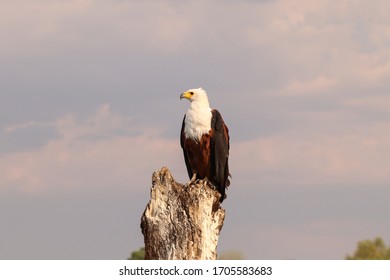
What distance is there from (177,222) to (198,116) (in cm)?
324

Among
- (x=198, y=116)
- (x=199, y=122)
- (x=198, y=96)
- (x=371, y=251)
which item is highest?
(x=371, y=251)

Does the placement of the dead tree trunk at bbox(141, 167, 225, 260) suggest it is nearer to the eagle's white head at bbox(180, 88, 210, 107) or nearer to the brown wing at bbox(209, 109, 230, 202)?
the brown wing at bbox(209, 109, 230, 202)

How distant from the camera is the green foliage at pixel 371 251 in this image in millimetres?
60781

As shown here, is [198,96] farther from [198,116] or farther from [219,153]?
[219,153]

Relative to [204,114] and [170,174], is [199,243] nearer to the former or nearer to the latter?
[170,174]

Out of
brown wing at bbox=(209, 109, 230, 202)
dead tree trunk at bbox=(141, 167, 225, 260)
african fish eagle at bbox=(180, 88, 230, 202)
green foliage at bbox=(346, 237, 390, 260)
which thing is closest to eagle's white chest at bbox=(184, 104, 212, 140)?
african fish eagle at bbox=(180, 88, 230, 202)

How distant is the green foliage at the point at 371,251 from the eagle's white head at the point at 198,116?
43.6 m

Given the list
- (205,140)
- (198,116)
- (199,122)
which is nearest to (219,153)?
(205,140)

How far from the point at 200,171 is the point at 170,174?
2.85 meters

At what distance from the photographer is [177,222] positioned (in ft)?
53.2

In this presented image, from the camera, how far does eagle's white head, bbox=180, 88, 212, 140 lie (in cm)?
1877

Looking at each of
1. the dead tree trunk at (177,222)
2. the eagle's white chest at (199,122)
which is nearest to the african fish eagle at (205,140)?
the eagle's white chest at (199,122)

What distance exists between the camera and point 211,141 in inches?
746
